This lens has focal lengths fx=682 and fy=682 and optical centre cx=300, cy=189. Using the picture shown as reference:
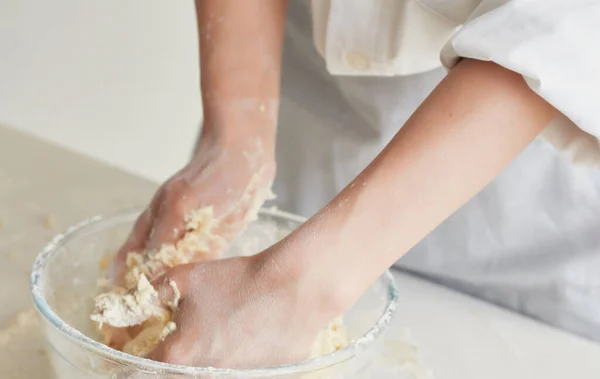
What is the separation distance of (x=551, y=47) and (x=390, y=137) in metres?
0.29

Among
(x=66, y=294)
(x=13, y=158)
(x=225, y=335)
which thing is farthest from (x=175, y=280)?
(x=13, y=158)

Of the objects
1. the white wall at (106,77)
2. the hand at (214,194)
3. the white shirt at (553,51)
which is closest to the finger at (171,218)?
the hand at (214,194)

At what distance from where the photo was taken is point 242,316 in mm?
383

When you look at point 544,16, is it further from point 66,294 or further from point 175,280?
point 66,294

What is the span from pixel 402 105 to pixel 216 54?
7.6 inches

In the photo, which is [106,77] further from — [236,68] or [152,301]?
[152,301]

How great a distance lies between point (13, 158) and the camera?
91 centimetres

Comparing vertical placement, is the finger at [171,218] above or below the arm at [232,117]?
below

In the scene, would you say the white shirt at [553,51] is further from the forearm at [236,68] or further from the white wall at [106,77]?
the white wall at [106,77]

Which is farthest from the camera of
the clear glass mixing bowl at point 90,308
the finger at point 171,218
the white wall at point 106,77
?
the white wall at point 106,77

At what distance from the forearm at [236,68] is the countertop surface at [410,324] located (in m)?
0.22

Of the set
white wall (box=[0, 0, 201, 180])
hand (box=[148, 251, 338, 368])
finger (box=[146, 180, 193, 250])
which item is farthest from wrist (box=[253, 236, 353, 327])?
white wall (box=[0, 0, 201, 180])

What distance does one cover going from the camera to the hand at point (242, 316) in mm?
379

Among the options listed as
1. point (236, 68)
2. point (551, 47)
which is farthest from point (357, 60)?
point (551, 47)
